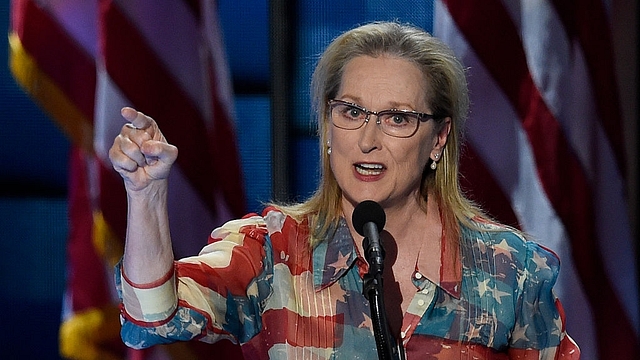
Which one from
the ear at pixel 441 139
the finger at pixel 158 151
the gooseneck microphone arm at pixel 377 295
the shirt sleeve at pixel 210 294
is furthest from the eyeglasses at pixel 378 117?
the finger at pixel 158 151

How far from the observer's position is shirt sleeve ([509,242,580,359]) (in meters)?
1.76

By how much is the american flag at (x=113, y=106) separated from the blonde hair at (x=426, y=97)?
2.32 ft

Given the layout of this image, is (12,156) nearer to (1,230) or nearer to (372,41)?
(1,230)

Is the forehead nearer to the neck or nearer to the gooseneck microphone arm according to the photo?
the neck

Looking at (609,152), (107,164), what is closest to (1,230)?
(107,164)

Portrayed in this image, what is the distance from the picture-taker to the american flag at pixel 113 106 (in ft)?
7.94

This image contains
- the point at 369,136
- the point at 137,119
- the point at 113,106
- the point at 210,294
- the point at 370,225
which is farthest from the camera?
the point at 113,106

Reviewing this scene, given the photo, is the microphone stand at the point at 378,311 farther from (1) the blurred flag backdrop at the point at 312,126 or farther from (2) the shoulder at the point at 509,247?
(1) the blurred flag backdrop at the point at 312,126

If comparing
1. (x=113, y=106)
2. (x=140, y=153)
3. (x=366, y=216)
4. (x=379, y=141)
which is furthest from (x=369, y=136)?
(x=113, y=106)

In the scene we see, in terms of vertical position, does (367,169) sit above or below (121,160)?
below

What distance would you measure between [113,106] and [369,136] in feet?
3.20

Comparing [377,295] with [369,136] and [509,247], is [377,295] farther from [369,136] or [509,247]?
[509,247]

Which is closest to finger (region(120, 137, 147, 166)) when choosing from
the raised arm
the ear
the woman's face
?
the raised arm

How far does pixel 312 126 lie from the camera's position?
2.81 metres
